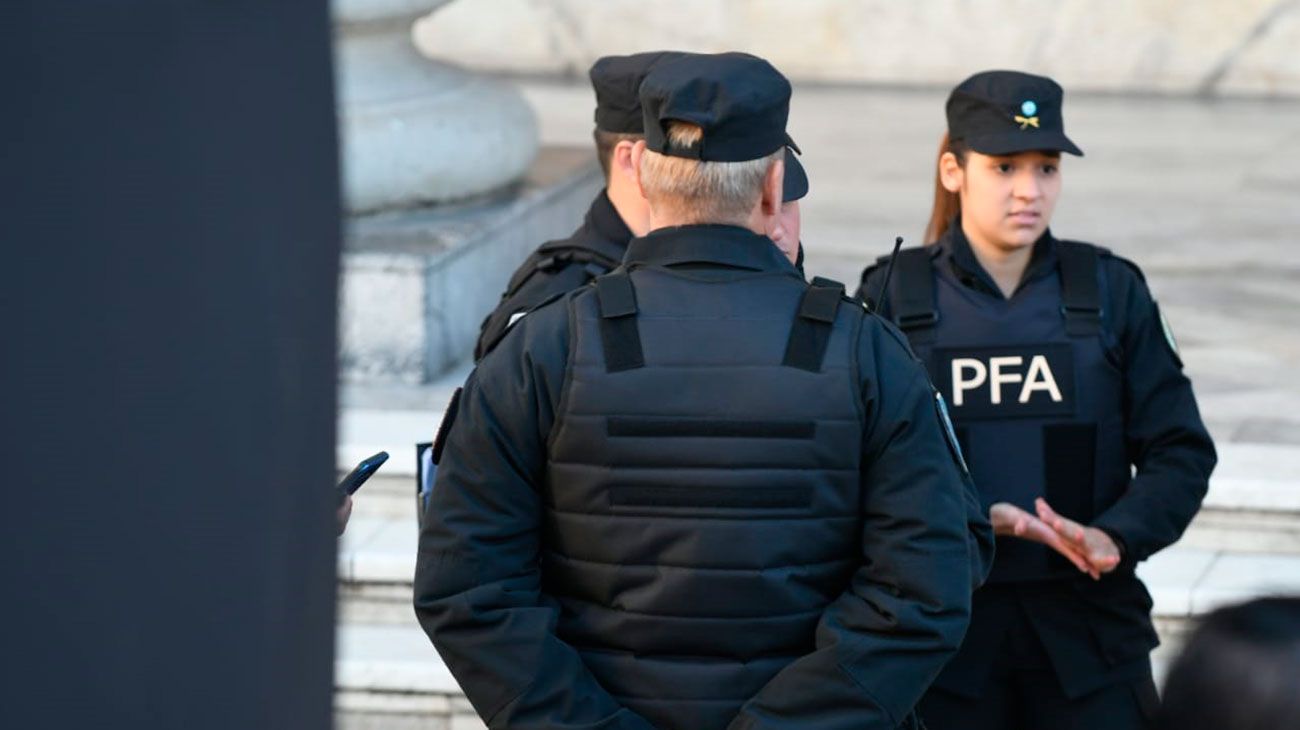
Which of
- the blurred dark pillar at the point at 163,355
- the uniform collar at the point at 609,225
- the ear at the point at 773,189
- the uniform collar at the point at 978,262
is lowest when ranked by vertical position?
the uniform collar at the point at 978,262

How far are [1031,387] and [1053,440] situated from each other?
10cm

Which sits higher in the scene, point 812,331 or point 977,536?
point 812,331

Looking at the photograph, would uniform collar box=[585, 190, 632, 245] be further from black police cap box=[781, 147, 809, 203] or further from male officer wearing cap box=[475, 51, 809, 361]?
black police cap box=[781, 147, 809, 203]

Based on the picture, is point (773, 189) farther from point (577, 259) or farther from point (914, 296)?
point (914, 296)

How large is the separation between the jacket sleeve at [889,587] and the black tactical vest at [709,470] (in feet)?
0.11

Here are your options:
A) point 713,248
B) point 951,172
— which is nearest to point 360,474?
point 713,248

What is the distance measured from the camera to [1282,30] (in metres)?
11.2

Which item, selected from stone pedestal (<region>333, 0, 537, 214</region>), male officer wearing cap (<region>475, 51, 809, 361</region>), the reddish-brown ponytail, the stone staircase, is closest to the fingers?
the reddish-brown ponytail

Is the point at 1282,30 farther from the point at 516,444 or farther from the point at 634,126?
the point at 516,444

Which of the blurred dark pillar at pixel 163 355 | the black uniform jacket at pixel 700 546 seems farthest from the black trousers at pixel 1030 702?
the blurred dark pillar at pixel 163 355

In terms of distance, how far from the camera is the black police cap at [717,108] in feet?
6.98

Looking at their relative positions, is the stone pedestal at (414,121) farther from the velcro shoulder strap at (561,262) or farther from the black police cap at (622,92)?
the velcro shoulder strap at (561,262)

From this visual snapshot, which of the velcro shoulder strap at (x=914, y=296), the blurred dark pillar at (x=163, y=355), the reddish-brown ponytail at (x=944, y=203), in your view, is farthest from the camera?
the reddish-brown ponytail at (x=944, y=203)

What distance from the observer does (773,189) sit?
220 cm
